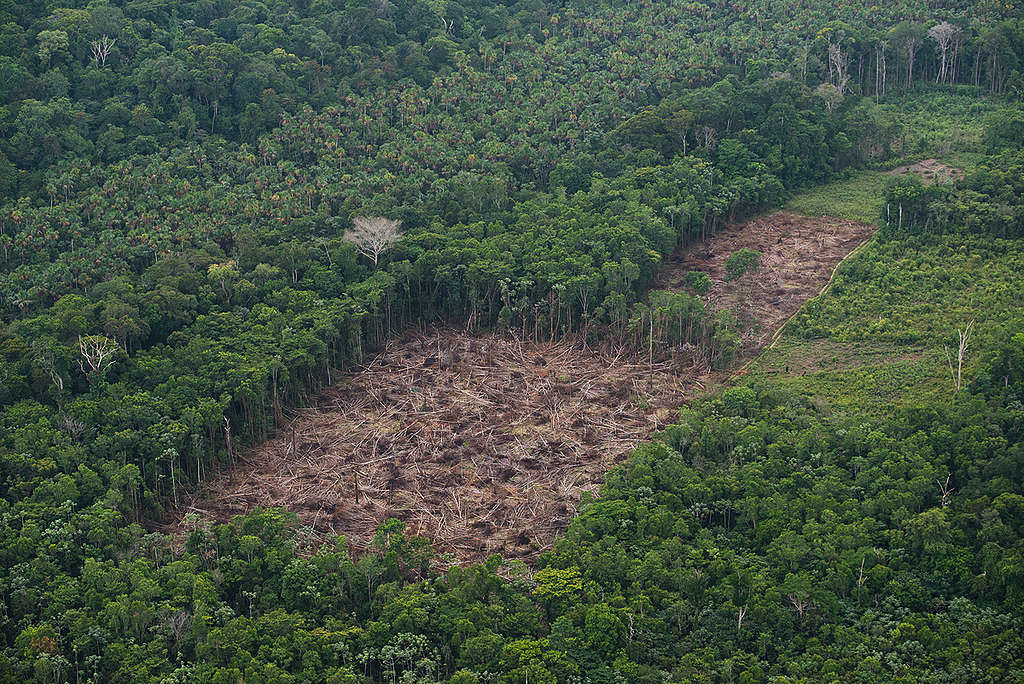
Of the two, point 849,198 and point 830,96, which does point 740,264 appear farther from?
point 830,96

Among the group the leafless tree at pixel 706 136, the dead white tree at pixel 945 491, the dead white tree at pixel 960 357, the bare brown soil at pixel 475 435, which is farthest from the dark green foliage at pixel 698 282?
the dead white tree at pixel 945 491

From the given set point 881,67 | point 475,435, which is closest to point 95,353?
point 475,435

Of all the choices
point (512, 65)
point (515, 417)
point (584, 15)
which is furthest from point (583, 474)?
point (584, 15)

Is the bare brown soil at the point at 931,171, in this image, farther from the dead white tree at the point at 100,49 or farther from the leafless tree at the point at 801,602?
the dead white tree at the point at 100,49

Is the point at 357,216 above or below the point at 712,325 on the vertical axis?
above

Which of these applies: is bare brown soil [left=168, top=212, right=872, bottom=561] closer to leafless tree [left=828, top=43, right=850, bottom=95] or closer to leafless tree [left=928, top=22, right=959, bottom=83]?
leafless tree [left=828, top=43, right=850, bottom=95]

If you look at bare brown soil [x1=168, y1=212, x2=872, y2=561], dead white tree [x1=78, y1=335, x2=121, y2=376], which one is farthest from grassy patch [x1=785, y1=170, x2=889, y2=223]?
dead white tree [x1=78, y1=335, x2=121, y2=376]

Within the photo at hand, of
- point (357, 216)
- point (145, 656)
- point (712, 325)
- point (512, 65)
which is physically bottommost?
point (145, 656)

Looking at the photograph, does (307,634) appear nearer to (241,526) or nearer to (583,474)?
(241,526)
